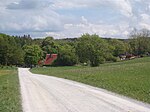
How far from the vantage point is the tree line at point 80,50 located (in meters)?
115

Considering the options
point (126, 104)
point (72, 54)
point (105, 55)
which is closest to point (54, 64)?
point (72, 54)

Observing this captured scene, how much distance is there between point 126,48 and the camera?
570 feet

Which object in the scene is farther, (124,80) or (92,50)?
(92,50)

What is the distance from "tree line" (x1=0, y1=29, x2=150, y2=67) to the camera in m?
115

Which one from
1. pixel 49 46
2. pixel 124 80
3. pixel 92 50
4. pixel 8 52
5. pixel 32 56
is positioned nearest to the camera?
pixel 124 80

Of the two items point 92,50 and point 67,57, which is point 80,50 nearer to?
point 92,50

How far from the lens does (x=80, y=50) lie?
381 ft

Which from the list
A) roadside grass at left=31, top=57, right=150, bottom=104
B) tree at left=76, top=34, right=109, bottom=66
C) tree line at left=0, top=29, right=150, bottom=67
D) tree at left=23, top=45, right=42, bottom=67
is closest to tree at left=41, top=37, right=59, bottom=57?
tree line at left=0, top=29, right=150, bottom=67

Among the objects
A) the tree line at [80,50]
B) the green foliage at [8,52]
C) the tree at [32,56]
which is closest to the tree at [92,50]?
the tree line at [80,50]

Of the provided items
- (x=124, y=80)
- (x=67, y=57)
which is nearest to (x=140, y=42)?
(x=67, y=57)

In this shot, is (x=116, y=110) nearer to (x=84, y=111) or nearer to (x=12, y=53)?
(x=84, y=111)

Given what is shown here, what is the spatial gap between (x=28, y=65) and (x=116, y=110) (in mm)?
155659

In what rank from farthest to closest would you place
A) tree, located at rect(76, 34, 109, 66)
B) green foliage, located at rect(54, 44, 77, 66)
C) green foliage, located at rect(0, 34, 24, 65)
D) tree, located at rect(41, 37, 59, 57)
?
tree, located at rect(41, 37, 59, 57)
green foliage, located at rect(54, 44, 77, 66)
green foliage, located at rect(0, 34, 24, 65)
tree, located at rect(76, 34, 109, 66)

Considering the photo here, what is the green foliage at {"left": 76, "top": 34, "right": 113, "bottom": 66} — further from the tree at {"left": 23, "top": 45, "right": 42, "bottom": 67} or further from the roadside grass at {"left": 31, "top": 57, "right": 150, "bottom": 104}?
the roadside grass at {"left": 31, "top": 57, "right": 150, "bottom": 104}
